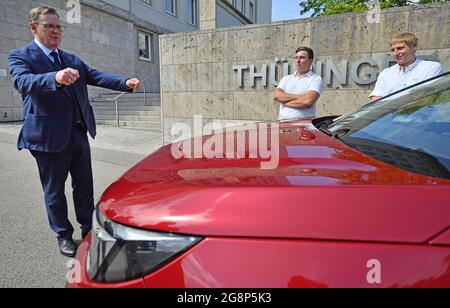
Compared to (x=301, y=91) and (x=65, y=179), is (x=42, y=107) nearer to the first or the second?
(x=65, y=179)

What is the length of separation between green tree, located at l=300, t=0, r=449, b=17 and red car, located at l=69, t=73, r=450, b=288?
14.2 meters

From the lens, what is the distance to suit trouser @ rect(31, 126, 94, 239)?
2.50m

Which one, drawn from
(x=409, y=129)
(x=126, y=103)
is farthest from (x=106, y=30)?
(x=409, y=129)

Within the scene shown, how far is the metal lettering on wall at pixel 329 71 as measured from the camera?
5.39 m

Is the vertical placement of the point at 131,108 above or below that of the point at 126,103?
below

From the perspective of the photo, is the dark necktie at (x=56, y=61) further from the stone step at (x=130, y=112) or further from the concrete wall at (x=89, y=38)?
the concrete wall at (x=89, y=38)

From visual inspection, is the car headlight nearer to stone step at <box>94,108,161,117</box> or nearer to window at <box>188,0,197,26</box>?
stone step at <box>94,108,161,117</box>

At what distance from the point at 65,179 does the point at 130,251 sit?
1.89 meters

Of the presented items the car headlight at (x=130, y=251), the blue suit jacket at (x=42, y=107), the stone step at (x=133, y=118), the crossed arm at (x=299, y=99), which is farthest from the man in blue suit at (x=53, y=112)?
the stone step at (x=133, y=118)

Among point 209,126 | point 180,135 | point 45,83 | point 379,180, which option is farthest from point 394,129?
point 180,135

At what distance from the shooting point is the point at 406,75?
3336 mm

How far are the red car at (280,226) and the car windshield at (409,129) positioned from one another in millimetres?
18

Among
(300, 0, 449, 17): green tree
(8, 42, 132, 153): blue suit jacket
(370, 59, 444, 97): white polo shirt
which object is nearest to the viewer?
(8, 42, 132, 153): blue suit jacket

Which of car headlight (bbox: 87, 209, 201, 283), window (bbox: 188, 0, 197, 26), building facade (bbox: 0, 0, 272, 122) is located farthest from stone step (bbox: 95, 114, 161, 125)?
window (bbox: 188, 0, 197, 26)
